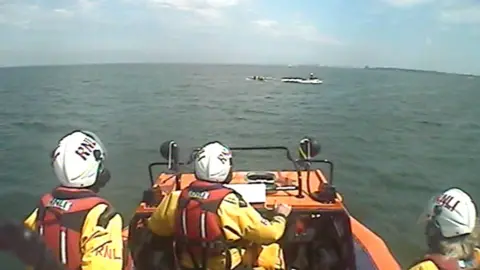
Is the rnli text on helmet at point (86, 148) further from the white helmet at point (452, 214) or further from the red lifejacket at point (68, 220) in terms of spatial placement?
the white helmet at point (452, 214)

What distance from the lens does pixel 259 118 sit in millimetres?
27609

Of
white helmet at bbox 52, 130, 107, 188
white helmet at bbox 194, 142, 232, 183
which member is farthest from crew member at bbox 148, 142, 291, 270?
white helmet at bbox 52, 130, 107, 188

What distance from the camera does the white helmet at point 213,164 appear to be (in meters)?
3.36

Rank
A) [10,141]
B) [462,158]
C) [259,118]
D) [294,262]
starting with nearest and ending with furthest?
[294,262] → [462,158] → [10,141] → [259,118]

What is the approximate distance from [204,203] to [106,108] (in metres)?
28.5

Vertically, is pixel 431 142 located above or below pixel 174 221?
below

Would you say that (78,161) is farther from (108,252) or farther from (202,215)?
(202,215)

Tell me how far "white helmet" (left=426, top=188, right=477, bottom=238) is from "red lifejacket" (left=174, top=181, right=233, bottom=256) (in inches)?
44.1

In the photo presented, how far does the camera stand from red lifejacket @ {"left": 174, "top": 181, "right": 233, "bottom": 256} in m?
3.26

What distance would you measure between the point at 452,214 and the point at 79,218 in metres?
1.74

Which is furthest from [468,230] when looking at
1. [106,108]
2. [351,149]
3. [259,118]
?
[106,108]

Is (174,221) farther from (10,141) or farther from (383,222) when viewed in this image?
(10,141)

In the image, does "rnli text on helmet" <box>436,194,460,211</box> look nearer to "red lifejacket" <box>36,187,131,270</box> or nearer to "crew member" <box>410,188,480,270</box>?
"crew member" <box>410,188,480,270</box>

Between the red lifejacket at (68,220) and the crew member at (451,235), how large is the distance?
1494 mm
